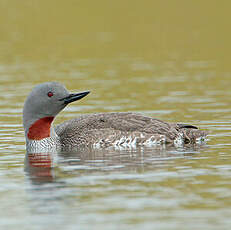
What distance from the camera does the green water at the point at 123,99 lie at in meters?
8.62

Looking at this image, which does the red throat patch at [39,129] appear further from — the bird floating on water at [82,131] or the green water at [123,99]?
the green water at [123,99]

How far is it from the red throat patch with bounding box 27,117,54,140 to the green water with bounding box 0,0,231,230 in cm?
39

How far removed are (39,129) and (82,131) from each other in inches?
27.4

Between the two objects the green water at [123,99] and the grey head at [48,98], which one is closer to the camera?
the green water at [123,99]

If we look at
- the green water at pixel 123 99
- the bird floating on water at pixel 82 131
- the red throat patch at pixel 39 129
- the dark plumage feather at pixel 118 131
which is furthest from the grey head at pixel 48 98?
the green water at pixel 123 99

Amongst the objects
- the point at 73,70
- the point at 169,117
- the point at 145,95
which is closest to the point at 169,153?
the point at 169,117

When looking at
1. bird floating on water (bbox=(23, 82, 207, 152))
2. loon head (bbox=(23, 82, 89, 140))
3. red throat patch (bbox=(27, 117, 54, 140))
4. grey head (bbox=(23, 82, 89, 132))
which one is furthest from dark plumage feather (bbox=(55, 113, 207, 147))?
grey head (bbox=(23, 82, 89, 132))

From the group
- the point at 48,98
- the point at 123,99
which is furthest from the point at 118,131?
the point at 123,99

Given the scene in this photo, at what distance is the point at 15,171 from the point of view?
36.1 feet

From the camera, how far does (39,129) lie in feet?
42.8

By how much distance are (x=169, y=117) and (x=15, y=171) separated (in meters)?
5.16

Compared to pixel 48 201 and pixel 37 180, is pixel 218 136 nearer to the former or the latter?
pixel 37 180

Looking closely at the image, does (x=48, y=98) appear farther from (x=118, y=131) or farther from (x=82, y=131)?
(x=118, y=131)

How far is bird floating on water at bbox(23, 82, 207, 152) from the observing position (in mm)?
12789
